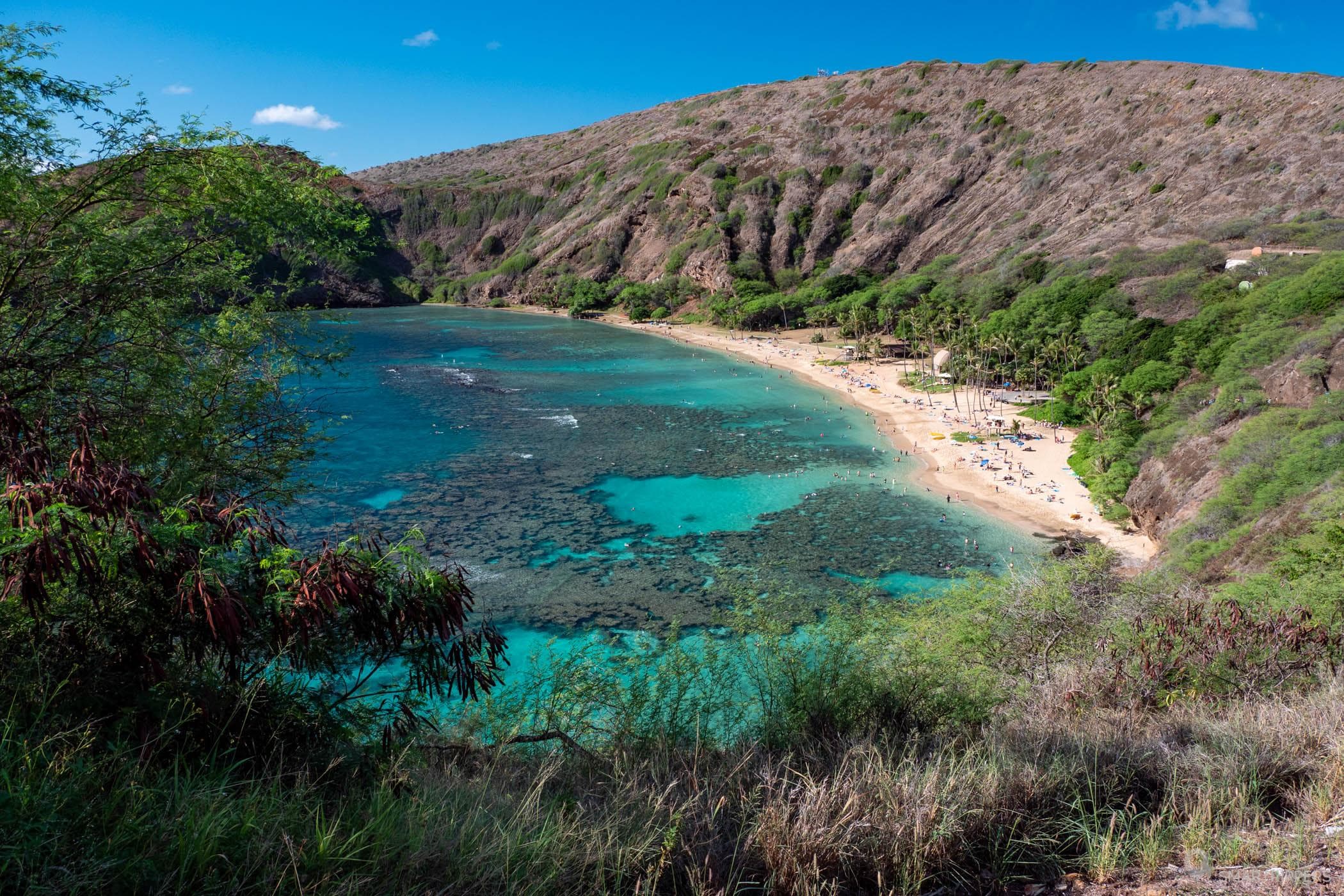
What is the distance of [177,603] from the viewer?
4.78 m

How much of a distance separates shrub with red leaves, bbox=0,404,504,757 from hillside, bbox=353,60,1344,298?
77.4 m

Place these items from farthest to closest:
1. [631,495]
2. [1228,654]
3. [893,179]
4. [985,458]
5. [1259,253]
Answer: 1. [893,179]
2. [1259,253]
3. [985,458]
4. [631,495]
5. [1228,654]

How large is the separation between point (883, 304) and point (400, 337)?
62834 millimetres

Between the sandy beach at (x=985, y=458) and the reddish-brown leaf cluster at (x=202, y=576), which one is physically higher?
→ the reddish-brown leaf cluster at (x=202, y=576)

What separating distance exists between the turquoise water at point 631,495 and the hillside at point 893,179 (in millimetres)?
44723

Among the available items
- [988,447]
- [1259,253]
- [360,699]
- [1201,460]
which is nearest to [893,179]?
[1259,253]

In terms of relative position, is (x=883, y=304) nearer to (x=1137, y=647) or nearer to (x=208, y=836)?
(x=1137, y=647)

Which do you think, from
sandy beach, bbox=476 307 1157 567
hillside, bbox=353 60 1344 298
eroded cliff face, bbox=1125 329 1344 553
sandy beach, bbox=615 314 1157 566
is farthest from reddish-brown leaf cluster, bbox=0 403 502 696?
hillside, bbox=353 60 1344 298

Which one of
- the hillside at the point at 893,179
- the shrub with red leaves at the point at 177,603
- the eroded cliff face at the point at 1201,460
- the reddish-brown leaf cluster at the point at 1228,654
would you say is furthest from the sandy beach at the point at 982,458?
the shrub with red leaves at the point at 177,603

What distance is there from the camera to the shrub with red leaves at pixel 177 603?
4.26 meters

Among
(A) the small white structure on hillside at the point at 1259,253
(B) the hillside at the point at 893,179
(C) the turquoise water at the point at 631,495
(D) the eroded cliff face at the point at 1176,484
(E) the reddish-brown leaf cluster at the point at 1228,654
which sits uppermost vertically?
(B) the hillside at the point at 893,179

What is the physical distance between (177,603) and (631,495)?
32.9m

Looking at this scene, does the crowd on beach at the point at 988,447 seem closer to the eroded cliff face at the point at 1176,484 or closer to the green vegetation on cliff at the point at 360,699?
the eroded cliff face at the point at 1176,484

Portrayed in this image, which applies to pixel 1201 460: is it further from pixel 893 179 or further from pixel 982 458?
pixel 893 179
